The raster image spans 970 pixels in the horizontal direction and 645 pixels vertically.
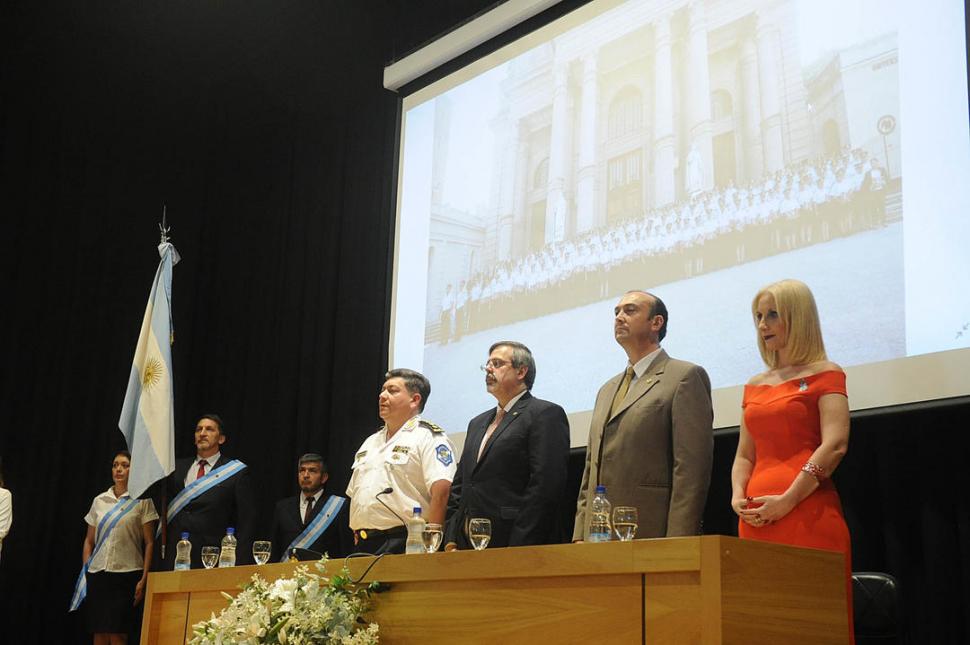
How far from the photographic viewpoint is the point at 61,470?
21.0 feet

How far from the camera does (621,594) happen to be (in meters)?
1.90

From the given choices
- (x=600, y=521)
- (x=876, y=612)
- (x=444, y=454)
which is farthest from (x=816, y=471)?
(x=444, y=454)

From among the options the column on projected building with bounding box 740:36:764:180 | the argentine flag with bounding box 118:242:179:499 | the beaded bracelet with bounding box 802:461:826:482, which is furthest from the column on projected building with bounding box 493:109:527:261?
the beaded bracelet with bounding box 802:461:826:482

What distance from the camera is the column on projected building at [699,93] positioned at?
4.19m

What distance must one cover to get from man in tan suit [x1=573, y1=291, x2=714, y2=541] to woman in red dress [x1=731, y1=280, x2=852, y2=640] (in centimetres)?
12

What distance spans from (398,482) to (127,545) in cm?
258

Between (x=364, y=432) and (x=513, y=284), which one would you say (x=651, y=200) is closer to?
(x=513, y=284)

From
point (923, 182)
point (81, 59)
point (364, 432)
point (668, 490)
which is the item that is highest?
point (81, 59)

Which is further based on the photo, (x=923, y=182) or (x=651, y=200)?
(x=651, y=200)

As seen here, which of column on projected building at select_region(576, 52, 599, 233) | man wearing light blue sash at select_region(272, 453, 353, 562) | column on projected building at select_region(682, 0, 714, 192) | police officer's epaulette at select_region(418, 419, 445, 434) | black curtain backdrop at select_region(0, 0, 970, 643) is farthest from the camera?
black curtain backdrop at select_region(0, 0, 970, 643)

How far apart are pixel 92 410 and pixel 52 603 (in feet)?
3.84

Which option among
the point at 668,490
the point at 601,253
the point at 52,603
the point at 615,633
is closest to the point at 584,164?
the point at 601,253

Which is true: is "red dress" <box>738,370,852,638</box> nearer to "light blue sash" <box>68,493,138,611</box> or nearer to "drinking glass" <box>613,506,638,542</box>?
"drinking glass" <box>613,506,638,542</box>

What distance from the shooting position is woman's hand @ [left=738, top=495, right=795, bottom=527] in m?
2.59
